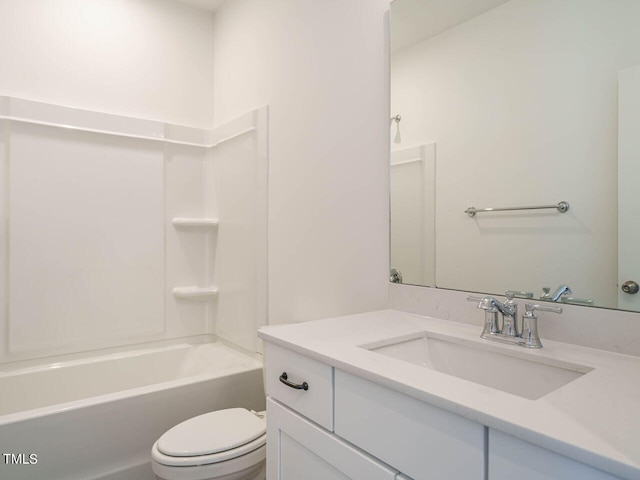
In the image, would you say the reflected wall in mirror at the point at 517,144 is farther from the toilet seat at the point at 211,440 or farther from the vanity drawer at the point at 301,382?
the toilet seat at the point at 211,440

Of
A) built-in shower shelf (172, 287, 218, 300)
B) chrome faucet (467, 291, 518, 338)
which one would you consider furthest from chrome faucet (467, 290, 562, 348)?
built-in shower shelf (172, 287, 218, 300)

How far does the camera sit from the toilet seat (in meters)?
1.36

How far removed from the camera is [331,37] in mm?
1804

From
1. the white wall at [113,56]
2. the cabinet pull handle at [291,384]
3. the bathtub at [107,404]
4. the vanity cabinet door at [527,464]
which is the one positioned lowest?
the bathtub at [107,404]

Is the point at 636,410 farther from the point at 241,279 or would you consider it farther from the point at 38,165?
the point at 38,165

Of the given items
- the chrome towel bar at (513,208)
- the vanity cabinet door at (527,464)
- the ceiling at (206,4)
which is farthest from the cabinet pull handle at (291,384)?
the ceiling at (206,4)

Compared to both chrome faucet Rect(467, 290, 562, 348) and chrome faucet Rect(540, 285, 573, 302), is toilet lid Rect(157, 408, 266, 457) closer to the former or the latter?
chrome faucet Rect(467, 290, 562, 348)

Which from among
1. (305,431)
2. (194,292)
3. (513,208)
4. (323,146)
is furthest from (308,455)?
(194,292)

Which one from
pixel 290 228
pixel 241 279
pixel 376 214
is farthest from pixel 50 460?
pixel 376 214

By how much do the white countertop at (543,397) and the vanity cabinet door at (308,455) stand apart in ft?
0.60

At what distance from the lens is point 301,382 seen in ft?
3.37

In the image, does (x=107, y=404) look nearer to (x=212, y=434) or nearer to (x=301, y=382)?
(x=212, y=434)

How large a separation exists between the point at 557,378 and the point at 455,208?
2.01ft

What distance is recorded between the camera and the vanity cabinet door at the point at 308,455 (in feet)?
2.79
